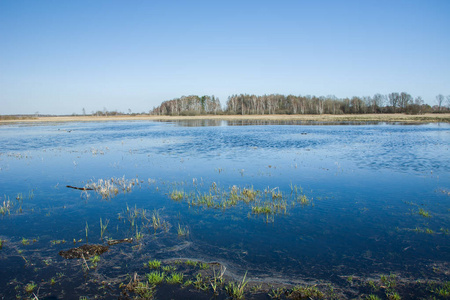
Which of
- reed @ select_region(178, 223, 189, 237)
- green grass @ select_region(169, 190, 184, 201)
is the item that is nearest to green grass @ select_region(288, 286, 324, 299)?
reed @ select_region(178, 223, 189, 237)

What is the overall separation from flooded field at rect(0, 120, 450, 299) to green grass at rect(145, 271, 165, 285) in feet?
0.06

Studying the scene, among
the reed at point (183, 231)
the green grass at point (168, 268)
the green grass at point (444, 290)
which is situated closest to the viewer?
the green grass at point (444, 290)

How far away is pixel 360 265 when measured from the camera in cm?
640

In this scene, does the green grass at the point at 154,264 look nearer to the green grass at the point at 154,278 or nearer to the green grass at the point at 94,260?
the green grass at the point at 154,278

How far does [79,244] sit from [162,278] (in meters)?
3.20

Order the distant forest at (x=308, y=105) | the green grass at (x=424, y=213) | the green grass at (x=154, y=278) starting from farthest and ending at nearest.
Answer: the distant forest at (x=308, y=105) < the green grass at (x=424, y=213) < the green grass at (x=154, y=278)

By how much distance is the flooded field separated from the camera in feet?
18.8

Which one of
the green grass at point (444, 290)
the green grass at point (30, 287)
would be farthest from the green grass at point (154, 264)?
the green grass at point (444, 290)

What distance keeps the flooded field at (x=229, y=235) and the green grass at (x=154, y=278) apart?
0.06ft

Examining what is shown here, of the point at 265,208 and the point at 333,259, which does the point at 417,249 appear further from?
the point at 265,208

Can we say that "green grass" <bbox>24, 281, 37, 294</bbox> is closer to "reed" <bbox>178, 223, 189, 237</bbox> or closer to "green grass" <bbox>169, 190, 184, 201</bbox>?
"reed" <bbox>178, 223, 189, 237</bbox>

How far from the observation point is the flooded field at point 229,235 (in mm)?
5727

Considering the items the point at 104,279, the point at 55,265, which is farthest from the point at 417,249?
the point at 55,265

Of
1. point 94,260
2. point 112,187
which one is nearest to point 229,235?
point 94,260
